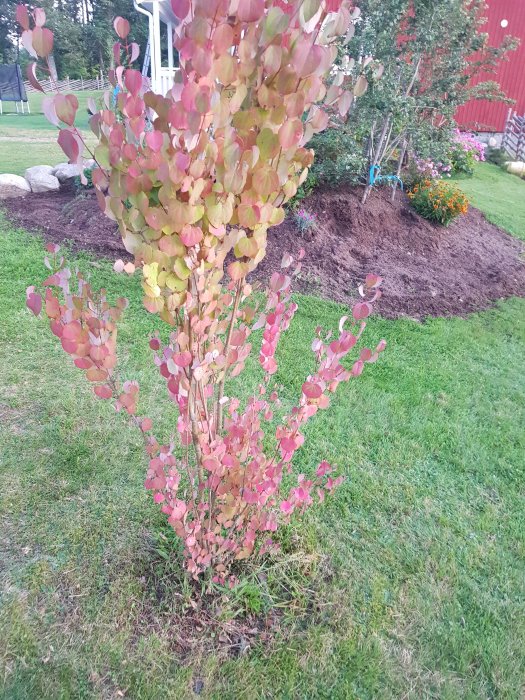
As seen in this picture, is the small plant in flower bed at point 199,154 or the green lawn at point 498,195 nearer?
the small plant in flower bed at point 199,154

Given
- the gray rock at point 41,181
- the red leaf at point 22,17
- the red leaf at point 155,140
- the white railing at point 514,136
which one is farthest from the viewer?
the white railing at point 514,136

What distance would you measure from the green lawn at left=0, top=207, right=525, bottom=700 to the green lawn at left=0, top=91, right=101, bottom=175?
4264mm

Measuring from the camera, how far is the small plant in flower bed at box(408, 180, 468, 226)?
6688 mm

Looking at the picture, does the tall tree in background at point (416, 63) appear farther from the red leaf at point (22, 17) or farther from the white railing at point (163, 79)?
the red leaf at point (22, 17)

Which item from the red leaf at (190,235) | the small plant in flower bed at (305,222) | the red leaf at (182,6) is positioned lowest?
the small plant in flower bed at (305,222)

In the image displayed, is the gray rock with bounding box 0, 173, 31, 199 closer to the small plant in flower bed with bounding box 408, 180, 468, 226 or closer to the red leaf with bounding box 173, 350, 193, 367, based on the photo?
the small plant in flower bed with bounding box 408, 180, 468, 226

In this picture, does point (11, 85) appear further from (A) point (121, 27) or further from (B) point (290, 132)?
(B) point (290, 132)

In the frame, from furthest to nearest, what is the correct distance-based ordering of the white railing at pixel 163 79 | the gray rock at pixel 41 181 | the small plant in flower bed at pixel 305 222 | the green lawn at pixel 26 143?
the white railing at pixel 163 79, the green lawn at pixel 26 143, the gray rock at pixel 41 181, the small plant in flower bed at pixel 305 222

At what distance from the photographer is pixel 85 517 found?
2.26 m

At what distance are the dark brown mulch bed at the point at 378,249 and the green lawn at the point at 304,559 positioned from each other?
1.61m

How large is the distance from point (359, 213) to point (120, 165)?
18.1 ft

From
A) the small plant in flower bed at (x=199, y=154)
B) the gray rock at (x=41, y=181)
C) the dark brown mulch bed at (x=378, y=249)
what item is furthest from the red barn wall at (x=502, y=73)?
the small plant in flower bed at (x=199, y=154)

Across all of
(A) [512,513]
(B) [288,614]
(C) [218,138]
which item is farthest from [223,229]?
(A) [512,513]

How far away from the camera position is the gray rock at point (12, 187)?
6653 millimetres
